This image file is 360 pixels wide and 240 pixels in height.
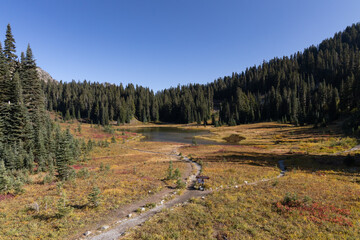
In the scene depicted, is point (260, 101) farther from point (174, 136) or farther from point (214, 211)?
point (214, 211)

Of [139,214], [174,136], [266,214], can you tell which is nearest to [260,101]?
[174,136]

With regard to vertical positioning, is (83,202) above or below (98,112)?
below

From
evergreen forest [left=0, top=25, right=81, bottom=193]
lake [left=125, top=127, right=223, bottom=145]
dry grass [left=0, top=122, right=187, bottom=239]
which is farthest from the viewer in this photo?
lake [left=125, top=127, right=223, bottom=145]

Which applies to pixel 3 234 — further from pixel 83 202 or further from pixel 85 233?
pixel 83 202

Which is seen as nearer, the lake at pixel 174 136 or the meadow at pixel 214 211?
the meadow at pixel 214 211

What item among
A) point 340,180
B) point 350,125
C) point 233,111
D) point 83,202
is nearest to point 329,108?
point 350,125

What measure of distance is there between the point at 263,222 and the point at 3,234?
15.2 m

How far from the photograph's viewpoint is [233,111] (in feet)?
479

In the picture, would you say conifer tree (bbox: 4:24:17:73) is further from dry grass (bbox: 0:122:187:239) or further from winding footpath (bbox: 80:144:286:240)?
winding footpath (bbox: 80:144:286:240)

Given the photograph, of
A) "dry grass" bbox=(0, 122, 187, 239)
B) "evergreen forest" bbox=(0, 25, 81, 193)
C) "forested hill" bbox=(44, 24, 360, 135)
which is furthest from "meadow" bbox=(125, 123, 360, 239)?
"forested hill" bbox=(44, 24, 360, 135)

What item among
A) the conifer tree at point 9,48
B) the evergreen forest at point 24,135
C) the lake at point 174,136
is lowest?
the lake at point 174,136

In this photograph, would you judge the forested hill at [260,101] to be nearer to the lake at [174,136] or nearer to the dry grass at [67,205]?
the lake at [174,136]

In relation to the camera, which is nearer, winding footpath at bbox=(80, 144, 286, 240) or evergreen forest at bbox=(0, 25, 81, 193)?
winding footpath at bbox=(80, 144, 286, 240)

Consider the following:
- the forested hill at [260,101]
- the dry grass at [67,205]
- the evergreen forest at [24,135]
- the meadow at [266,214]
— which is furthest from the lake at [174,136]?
the dry grass at [67,205]
